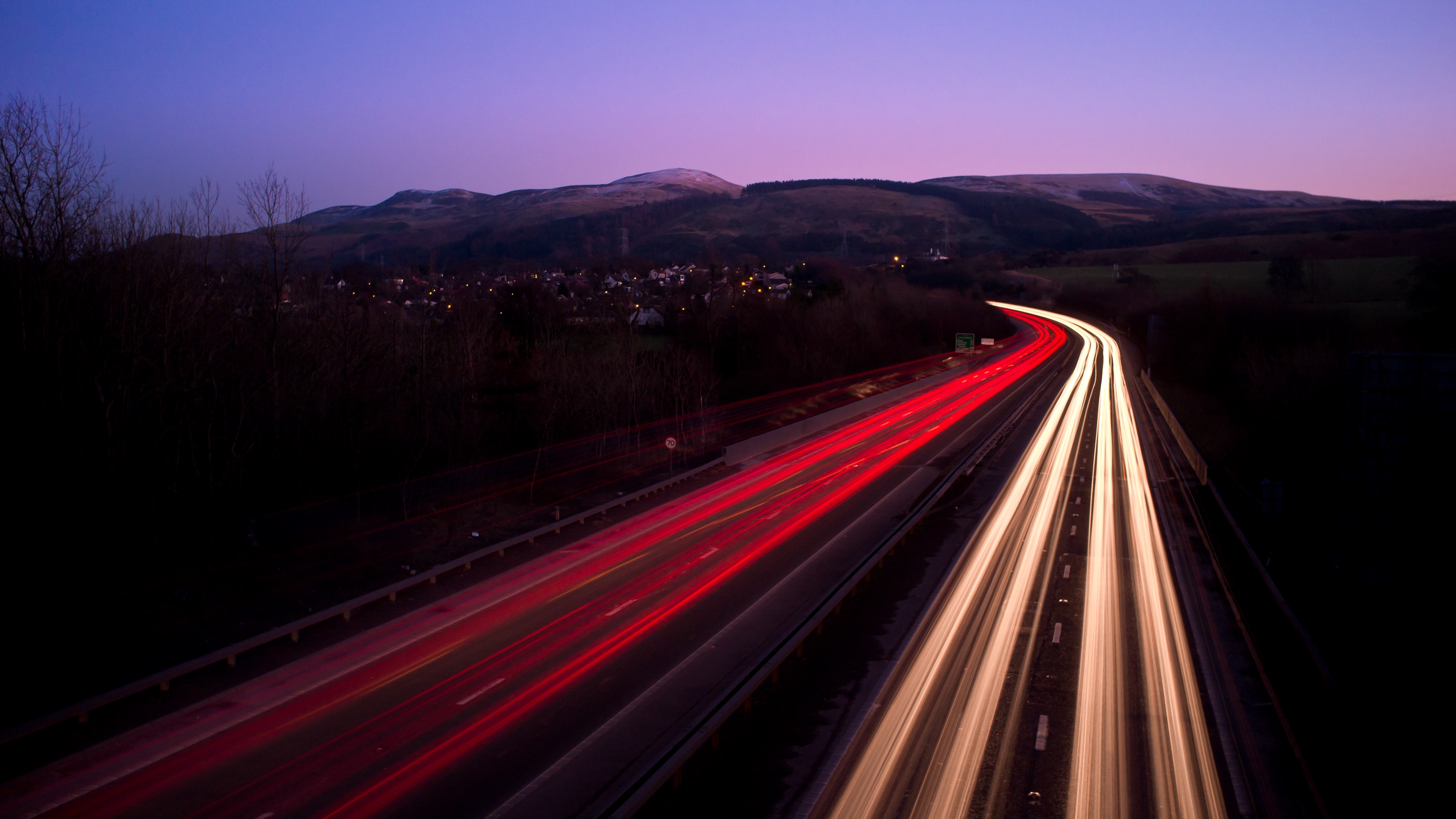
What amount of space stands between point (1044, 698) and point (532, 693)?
262 inches

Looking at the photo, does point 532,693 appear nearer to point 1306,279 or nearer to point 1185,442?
point 1185,442

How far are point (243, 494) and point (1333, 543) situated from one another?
2525 centimetres

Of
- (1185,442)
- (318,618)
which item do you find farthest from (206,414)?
(1185,442)

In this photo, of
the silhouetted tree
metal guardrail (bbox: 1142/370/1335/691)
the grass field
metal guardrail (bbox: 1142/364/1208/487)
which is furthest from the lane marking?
the silhouetted tree

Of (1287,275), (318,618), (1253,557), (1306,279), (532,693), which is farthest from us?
(1306,279)

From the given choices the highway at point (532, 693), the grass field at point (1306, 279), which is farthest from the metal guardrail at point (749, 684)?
the grass field at point (1306, 279)

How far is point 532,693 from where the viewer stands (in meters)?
10.6

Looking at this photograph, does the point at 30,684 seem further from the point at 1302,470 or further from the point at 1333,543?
the point at 1302,470

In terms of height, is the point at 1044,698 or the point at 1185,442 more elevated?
the point at 1044,698

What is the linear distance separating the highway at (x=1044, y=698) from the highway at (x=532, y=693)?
118 millimetres

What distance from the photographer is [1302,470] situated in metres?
30.9

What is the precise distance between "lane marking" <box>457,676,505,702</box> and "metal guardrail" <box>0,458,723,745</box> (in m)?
3.47

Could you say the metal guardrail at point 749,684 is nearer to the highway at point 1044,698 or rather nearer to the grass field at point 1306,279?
the highway at point 1044,698

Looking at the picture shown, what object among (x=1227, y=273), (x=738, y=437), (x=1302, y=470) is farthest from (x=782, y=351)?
(x=1227, y=273)
